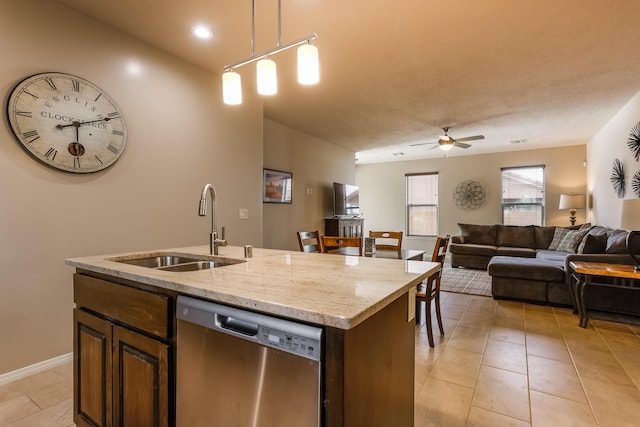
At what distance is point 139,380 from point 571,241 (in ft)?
20.5

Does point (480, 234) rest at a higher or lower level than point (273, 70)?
lower

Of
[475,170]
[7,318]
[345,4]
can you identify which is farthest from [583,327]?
[475,170]

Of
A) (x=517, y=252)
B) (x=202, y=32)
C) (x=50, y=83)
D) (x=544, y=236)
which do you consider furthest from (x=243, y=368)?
(x=544, y=236)

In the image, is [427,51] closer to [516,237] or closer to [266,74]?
[266,74]

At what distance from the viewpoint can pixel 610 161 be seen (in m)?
4.77

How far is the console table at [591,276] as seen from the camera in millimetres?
2729

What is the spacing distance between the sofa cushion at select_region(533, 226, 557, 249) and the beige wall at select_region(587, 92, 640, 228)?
2.31ft

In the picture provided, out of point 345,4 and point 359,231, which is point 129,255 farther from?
point 359,231

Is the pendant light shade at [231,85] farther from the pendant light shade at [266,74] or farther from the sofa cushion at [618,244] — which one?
the sofa cushion at [618,244]

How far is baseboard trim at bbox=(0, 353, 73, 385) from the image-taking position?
2027 mm

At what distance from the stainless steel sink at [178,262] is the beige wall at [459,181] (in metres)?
7.04

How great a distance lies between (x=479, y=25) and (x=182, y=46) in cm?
245

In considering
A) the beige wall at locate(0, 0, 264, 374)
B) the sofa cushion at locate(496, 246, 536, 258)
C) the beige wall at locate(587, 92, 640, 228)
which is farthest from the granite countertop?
the sofa cushion at locate(496, 246, 536, 258)

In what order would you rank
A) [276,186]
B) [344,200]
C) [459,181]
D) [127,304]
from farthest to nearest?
[459,181]
[344,200]
[276,186]
[127,304]
